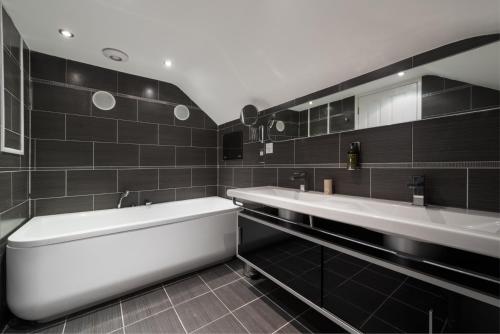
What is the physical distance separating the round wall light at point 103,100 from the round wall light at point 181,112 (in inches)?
27.6

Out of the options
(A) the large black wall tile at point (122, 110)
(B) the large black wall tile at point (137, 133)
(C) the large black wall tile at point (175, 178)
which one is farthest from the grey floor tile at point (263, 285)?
(A) the large black wall tile at point (122, 110)

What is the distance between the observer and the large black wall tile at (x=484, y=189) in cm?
95

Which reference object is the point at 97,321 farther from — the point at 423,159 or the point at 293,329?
the point at 423,159

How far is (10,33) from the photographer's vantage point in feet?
4.74

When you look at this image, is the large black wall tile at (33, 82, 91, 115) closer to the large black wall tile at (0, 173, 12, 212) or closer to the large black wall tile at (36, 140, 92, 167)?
the large black wall tile at (36, 140, 92, 167)

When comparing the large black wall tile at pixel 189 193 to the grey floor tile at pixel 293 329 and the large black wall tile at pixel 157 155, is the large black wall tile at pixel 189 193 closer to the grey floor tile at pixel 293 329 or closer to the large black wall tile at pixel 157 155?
the large black wall tile at pixel 157 155

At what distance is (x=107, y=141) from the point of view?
2.24 m

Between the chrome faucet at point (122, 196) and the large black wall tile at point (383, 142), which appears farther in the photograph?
the chrome faucet at point (122, 196)

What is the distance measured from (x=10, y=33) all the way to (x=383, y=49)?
8.70 feet

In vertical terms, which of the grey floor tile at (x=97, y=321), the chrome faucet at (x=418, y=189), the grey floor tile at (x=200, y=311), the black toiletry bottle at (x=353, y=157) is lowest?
the grey floor tile at (x=97, y=321)

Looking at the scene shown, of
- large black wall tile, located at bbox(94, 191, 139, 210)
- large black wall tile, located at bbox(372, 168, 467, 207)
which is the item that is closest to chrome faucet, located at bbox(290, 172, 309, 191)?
large black wall tile, located at bbox(372, 168, 467, 207)

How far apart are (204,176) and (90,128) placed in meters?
1.46

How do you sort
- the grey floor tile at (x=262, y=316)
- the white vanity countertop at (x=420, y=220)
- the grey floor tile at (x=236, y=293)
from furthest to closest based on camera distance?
the grey floor tile at (x=236, y=293) < the grey floor tile at (x=262, y=316) < the white vanity countertop at (x=420, y=220)

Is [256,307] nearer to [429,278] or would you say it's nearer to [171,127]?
[429,278]
